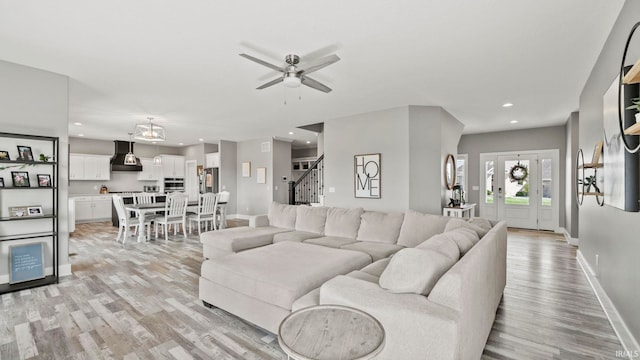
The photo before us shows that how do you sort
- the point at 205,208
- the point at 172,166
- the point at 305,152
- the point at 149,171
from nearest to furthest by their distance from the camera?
the point at 205,208
the point at 149,171
the point at 172,166
the point at 305,152

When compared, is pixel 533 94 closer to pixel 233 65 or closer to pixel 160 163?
pixel 233 65

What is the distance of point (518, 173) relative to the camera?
7.77 m

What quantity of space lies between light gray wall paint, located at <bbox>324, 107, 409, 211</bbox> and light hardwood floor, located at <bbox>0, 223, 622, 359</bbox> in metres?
2.24

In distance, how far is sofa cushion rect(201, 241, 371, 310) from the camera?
2281mm

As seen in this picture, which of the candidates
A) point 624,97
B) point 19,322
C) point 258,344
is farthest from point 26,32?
point 624,97

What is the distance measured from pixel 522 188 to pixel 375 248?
6.36 meters

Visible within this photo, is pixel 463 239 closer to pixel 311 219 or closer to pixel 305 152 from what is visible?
pixel 311 219

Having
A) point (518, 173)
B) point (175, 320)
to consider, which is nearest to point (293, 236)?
point (175, 320)

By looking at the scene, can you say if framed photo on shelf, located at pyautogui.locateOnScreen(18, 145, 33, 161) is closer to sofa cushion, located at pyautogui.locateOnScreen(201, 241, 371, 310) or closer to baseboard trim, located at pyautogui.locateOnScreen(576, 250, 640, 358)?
sofa cushion, located at pyautogui.locateOnScreen(201, 241, 371, 310)

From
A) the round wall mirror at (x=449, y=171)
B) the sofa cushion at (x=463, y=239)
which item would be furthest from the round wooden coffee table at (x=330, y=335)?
the round wall mirror at (x=449, y=171)

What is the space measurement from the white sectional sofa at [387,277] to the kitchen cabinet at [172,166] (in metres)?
7.82

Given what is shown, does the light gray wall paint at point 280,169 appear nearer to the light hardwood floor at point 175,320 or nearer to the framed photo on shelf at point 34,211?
the light hardwood floor at point 175,320

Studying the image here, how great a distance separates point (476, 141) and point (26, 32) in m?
9.16

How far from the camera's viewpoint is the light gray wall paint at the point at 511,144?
23.8 feet
